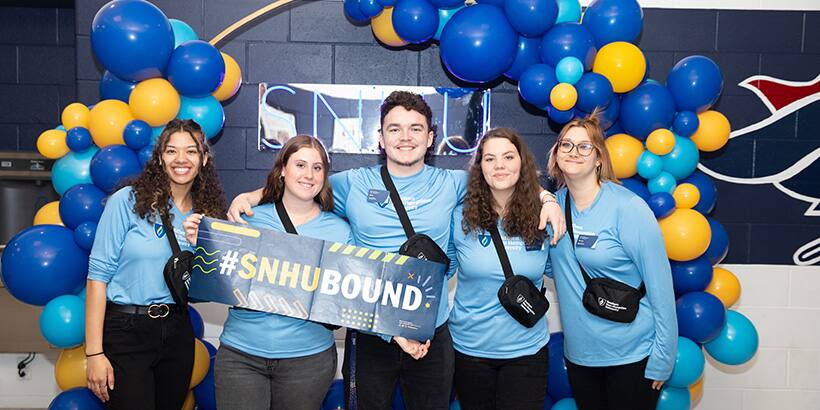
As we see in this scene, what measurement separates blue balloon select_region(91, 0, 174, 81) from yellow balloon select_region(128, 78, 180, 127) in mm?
63

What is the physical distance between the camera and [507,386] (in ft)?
7.09

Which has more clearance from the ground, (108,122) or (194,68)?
(194,68)

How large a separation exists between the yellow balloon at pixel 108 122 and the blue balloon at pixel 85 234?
39cm

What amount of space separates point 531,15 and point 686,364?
172 centimetres

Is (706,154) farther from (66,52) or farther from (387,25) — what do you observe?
(66,52)

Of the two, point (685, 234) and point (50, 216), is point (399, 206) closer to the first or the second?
point (685, 234)

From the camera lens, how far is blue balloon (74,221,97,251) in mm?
2568

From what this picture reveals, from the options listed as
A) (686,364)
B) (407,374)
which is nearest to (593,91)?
(686,364)

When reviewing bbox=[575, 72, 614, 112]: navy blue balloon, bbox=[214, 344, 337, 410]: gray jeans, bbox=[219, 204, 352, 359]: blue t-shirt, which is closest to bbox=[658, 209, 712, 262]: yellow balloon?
bbox=[575, 72, 614, 112]: navy blue balloon

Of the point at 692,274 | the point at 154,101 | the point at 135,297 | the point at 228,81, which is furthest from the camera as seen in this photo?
the point at 228,81

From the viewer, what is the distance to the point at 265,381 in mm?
2047

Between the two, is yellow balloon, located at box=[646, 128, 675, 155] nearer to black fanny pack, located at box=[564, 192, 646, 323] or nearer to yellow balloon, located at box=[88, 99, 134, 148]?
black fanny pack, located at box=[564, 192, 646, 323]

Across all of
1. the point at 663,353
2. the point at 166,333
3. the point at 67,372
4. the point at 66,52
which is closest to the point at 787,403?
the point at 663,353

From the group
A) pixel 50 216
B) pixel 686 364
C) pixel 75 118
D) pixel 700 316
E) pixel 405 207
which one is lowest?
pixel 686 364
